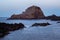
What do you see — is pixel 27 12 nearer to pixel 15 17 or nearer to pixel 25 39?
pixel 15 17

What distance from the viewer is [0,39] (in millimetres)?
28109

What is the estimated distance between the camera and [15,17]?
158125 mm

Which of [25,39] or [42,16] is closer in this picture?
[25,39]

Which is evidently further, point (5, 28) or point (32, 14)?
point (32, 14)

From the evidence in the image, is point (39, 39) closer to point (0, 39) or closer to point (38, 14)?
point (0, 39)

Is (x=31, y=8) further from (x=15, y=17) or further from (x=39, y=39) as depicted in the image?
(x=39, y=39)

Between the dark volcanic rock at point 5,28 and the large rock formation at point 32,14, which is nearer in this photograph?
the dark volcanic rock at point 5,28

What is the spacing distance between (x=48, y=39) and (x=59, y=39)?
4.46ft

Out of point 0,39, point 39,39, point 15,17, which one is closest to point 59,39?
Result: point 39,39

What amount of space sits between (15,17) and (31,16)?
1406 centimetres

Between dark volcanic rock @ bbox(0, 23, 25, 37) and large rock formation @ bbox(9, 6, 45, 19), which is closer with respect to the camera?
dark volcanic rock @ bbox(0, 23, 25, 37)

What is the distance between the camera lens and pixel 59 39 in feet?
90.4

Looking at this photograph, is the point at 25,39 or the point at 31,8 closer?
the point at 25,39

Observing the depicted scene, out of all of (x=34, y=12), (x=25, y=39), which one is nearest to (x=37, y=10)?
(x=34, y=12)
